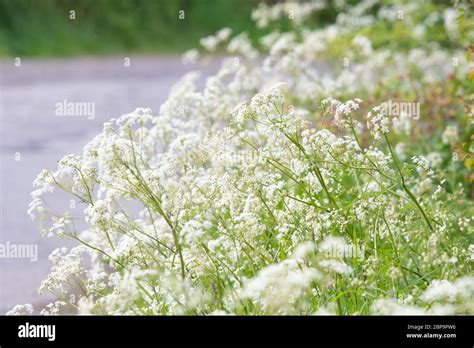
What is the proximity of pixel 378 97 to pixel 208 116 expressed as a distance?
168 cm

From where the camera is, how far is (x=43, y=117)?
9680 mm

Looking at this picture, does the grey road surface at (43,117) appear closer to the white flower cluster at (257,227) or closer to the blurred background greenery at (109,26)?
the blurred background greenery at (109,26)

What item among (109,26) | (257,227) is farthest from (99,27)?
(257,227)

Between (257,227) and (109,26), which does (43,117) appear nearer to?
(109,26)

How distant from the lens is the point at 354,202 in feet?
10.4

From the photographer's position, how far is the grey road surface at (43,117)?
5.61 meters

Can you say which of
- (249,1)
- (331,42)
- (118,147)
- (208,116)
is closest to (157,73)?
(249,1)

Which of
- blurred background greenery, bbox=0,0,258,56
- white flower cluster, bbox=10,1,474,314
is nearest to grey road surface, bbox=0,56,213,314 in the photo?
blurred background greenery, bbox=0,0,258,56

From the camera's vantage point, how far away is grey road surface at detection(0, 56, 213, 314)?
561 cm

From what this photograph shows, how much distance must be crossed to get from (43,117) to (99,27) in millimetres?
4301

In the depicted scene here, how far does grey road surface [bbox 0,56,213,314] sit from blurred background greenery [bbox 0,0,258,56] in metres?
0.51

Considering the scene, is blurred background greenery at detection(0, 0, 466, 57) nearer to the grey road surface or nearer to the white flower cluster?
the grey road surface

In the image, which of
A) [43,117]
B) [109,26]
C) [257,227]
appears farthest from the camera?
[109,26]
